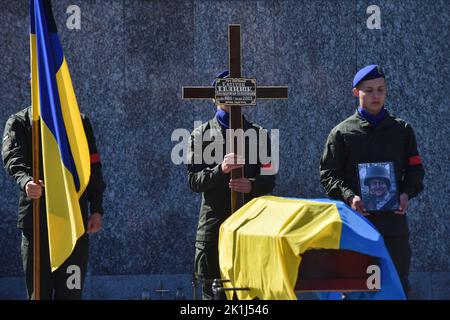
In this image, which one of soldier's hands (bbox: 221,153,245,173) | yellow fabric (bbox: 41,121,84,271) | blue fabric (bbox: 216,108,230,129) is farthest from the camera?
blue fabric (bbox: 216,108,230,129)

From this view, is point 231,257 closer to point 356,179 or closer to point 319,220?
point 319,220

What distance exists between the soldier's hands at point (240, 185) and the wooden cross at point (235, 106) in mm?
32

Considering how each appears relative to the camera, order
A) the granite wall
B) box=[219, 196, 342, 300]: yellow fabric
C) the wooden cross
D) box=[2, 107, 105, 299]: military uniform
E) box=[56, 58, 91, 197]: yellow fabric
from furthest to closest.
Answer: the granite wall
the wooden cross
box=[2, 107, 105, 299]: military uniform
box=[56, 58, 91, 197]: yellow fabric
box=[219, 196, 342, 300]: yellow fabric

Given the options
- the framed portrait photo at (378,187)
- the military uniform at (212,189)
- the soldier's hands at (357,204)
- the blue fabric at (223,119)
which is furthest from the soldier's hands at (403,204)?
the blue fabric at (223,119)

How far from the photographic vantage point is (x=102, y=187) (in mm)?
8203

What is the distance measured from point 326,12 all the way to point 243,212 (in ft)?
14.0

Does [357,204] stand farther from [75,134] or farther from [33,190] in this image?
[33,190]

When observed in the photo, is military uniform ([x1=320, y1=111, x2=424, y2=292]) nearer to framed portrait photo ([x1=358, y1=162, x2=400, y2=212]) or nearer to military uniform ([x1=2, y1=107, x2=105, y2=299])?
framed portrait photo ([x1=358, y1=162, x2=400, y2=212])

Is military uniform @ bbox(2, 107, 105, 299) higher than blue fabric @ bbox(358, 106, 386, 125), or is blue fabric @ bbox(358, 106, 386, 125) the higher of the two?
blue fabric @ bbox(358, 106, 386, 125)

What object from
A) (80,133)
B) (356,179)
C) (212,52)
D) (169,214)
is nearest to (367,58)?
(212,52)

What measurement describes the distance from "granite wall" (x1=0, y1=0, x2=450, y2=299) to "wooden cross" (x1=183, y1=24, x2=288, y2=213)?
2271 millimetres

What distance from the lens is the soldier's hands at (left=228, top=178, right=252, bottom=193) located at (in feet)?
26.6

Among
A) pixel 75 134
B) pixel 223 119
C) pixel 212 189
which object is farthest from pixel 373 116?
pixel 75 134

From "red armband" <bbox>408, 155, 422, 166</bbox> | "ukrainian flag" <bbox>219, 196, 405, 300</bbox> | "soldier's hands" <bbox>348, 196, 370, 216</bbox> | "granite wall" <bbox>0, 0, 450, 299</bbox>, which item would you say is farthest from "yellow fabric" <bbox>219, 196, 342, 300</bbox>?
"granite wall" <bbox>0, 0, 450, 299</bbox>
